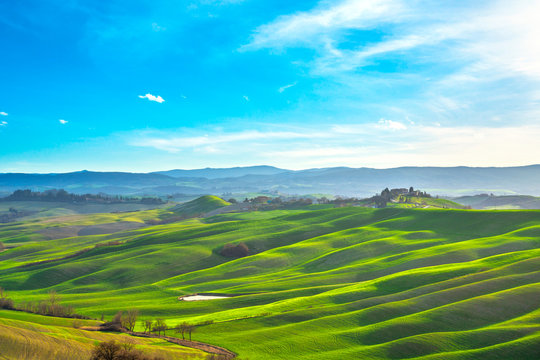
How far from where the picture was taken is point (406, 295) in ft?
236

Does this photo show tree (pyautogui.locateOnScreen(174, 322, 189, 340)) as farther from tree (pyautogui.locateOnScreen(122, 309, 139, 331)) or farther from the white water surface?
the white water surface

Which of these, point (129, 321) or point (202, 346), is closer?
point (202, 346)

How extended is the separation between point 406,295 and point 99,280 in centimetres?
8872

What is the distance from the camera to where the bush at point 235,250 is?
466ft

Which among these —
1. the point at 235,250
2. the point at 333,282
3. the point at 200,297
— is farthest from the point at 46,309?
the point at 235,250

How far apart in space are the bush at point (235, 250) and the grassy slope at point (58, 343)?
262ft

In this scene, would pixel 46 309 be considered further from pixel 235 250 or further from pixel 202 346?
pixel 235 250

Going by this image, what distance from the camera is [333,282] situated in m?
95.2

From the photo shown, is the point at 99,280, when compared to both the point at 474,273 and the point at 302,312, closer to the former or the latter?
the point at 302,312

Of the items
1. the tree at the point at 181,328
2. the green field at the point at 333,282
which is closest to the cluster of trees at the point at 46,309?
the green field at the point at 333,282

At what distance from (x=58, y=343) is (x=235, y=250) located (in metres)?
91.7

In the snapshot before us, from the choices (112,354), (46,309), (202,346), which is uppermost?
(112,354)

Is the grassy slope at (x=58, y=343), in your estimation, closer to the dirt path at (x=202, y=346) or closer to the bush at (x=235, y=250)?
the dirt path at (x=202, y=346)

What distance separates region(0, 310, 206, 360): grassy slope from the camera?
49.9 m
